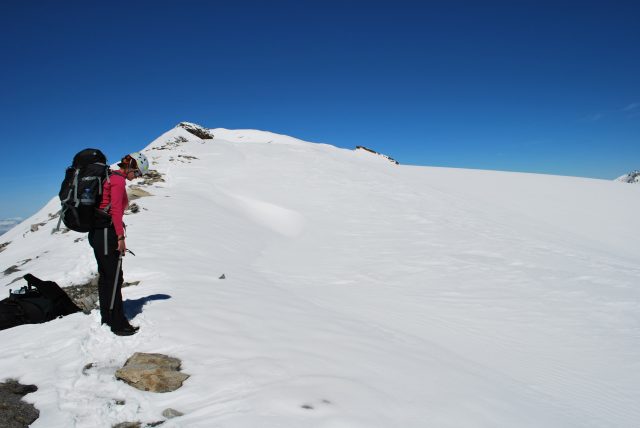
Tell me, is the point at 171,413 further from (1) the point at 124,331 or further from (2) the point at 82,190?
(2) the point at 82,190

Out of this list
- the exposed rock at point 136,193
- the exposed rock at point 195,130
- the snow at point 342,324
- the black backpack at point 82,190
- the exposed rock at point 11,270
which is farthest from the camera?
the exposed rock at point 195,130

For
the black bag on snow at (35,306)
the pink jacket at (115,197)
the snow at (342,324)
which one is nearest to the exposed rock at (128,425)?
the snow at (342,324)

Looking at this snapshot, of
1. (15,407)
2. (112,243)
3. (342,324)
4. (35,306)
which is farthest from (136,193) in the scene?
(15,407)

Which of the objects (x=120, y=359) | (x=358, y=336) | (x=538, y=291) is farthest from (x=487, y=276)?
(x=120, y=359)

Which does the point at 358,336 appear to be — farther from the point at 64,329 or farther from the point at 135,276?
the point at 135,276

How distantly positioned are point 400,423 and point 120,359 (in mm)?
3192

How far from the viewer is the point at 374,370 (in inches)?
171

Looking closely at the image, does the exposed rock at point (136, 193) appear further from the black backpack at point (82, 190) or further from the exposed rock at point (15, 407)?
the exposed rock at point (15, 407)

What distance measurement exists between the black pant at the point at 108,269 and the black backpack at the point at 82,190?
0.20 m

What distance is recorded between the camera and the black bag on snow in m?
5.57

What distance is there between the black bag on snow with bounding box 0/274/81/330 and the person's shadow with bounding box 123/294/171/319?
2.55 ft

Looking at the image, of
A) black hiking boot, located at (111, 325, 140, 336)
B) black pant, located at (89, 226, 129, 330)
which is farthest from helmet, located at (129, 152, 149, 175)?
black hiking boot, located at (111, 325, 140, 336)

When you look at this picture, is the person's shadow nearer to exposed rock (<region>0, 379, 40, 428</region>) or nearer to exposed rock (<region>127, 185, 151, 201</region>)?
exposed rock (<region>0, 379, 40, 428</region>)

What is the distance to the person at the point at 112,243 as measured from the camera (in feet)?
15.7
